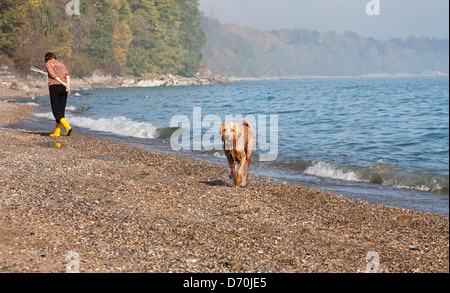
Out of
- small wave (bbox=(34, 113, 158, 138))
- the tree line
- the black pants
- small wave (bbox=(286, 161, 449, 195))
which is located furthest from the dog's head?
the tree line

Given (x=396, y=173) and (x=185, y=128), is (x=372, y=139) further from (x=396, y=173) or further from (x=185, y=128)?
(x=185, y=128)

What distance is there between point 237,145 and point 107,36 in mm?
93297

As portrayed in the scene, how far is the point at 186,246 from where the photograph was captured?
5.75 meters

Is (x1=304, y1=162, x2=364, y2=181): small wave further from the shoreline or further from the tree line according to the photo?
the tree line

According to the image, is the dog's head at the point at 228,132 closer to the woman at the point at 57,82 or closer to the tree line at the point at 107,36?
the woman at the point at 57,82

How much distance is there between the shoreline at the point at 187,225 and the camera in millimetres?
5242

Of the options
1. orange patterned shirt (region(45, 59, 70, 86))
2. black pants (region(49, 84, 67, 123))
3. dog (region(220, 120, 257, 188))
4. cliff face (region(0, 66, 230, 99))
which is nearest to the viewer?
dog (region(220, 120, 257, 188))

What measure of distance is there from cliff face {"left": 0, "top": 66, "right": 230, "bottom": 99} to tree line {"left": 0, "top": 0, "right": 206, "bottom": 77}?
162 centimetres

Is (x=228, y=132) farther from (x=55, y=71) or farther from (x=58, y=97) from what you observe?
(x=58, y=97)

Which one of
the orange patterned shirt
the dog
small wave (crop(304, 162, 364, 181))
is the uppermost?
the orange patterned shirt

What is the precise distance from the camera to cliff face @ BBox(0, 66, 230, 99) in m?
52.6

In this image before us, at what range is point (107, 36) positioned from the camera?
95.8 meters

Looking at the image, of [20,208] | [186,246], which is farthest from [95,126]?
[186,246]

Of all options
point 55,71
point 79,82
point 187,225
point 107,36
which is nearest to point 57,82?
point 55,71
